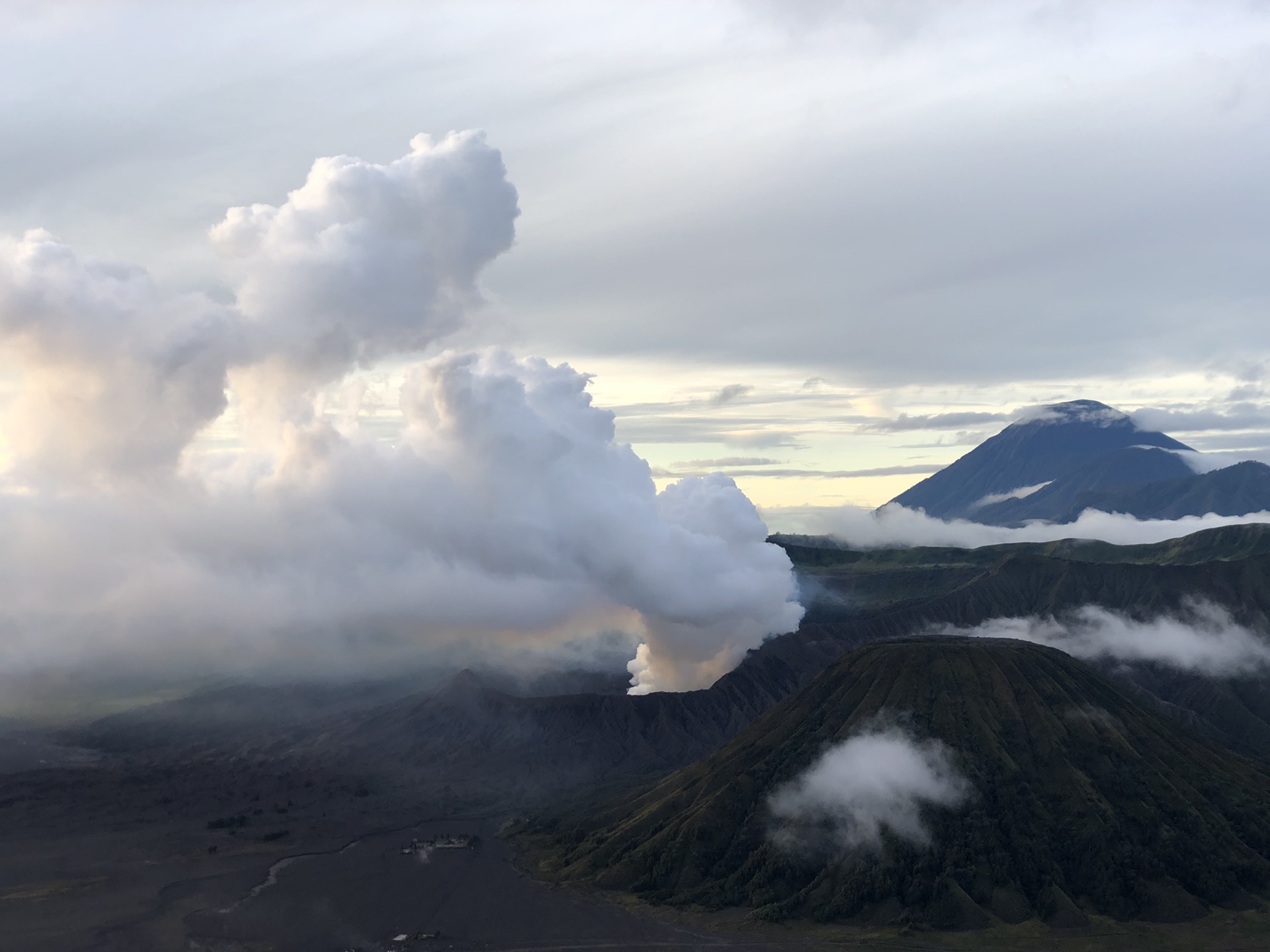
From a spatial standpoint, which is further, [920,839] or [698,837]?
[698,837]

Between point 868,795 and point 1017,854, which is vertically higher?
point 868,795

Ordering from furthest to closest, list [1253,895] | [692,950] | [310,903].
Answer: [310,903], [1253,895], [692,950]

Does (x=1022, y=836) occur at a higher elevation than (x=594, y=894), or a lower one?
higher

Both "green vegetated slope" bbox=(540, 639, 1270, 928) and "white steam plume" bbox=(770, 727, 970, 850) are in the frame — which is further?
"white steam plume" bbox=(770, 727, 970, 850)

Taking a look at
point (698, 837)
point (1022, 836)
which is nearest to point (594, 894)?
point (698, 837)

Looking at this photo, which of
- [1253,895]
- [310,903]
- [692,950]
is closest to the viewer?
[692,950]

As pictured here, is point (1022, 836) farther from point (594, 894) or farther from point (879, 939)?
point (594, 894)

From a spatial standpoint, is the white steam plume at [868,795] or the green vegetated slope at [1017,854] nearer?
the green vegetated slope at [1017,854]

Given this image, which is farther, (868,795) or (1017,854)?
(868,795)
